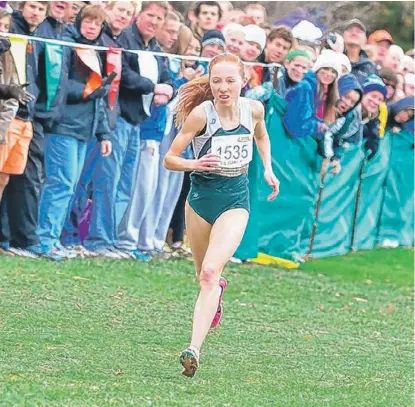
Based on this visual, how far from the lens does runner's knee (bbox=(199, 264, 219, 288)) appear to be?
7598 millimetres

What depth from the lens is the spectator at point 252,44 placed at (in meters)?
13.1

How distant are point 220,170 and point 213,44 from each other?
5.24 meters

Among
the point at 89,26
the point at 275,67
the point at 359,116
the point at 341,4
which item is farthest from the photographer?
the point at 341,4

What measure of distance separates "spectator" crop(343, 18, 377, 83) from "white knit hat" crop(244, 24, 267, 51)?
7.98ft

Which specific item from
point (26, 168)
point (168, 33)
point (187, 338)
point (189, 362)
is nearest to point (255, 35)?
point (168, 33)

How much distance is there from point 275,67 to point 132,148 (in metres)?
1.96

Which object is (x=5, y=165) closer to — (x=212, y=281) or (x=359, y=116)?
(x=212, y=281)

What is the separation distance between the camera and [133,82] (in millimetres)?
12125

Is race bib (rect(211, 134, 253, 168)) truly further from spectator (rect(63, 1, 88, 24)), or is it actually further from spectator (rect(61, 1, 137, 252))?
spectator (rect(63, 1, 88, 24))

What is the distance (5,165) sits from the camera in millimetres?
11062

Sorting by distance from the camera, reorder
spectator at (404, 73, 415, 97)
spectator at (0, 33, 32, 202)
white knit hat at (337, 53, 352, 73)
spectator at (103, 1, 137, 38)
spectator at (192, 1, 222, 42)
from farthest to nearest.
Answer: spectator at (404, 73, 415, 97), white knit hat at (337, 53, 352, 73), spectator at (192, 1, 222, 42), spectator at (103, 1, 137, 38), spectator at (0, 33, 32, 202)

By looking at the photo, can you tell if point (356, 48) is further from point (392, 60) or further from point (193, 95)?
point (193, 95)

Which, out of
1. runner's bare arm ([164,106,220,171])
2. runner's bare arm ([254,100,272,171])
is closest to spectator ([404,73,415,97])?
runner's bare arm ([254,100,272,171])

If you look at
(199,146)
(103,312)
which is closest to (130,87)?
(103,312)
